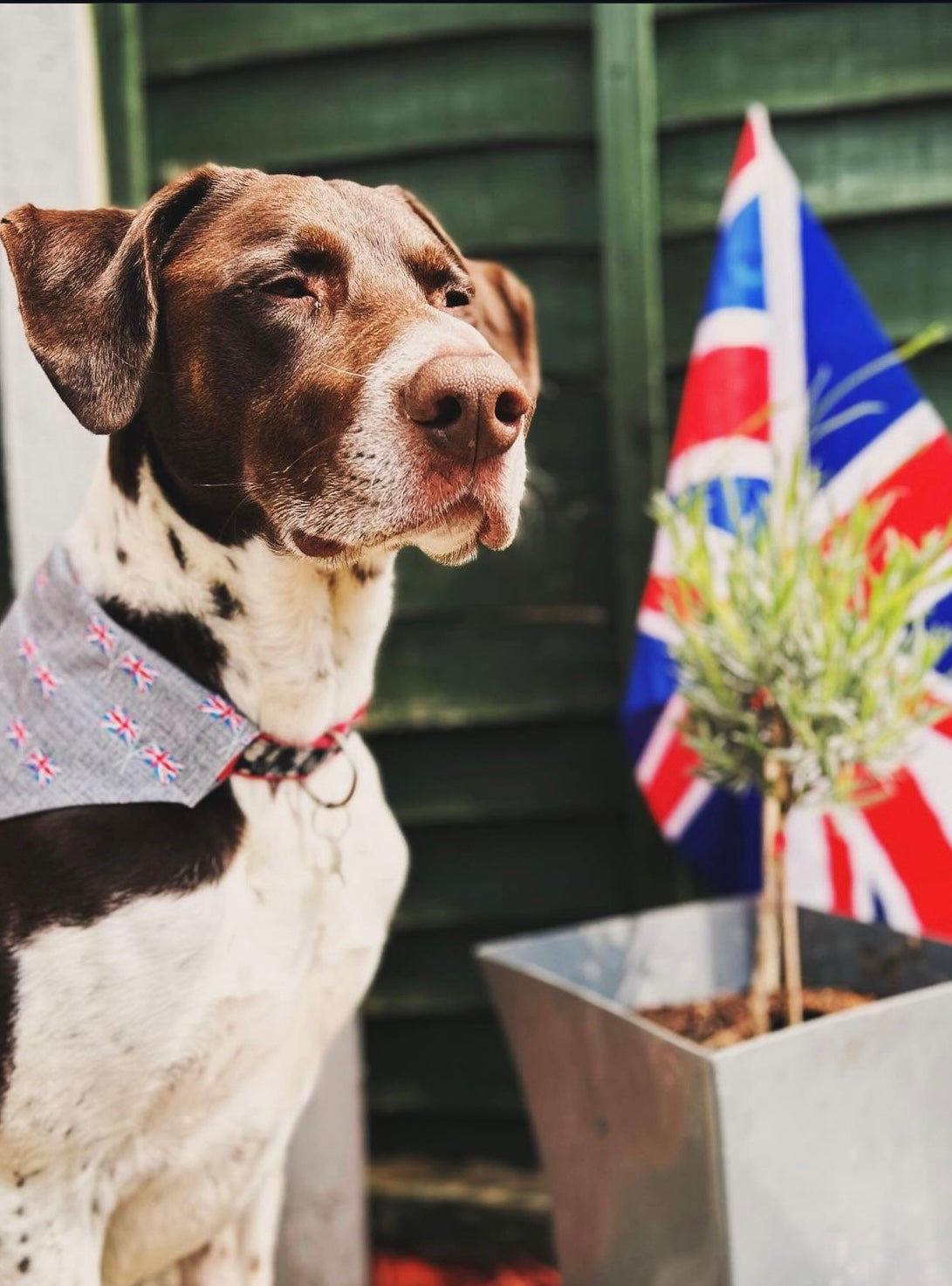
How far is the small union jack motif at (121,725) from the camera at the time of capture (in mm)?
1288

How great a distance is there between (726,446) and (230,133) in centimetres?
106

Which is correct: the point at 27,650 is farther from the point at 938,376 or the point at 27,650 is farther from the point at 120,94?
the point at 938,376

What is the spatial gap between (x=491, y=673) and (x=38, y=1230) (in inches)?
48.4

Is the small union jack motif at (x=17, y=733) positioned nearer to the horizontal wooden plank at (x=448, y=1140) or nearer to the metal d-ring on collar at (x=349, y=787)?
the metal d-ring on collar at (x=349, y=787)

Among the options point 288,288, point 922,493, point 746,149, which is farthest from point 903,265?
point 288,288

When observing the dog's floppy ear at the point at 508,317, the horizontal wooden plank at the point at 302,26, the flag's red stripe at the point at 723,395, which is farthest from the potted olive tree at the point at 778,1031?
the horizontal wooden plank at the point at 302,26

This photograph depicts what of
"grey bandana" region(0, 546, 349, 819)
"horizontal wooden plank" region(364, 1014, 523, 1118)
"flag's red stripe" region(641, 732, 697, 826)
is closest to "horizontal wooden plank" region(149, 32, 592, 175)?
"flag's red stripe" region(641, 732, 697, 826)

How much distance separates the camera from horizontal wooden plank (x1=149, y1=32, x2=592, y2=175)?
7.10 ft

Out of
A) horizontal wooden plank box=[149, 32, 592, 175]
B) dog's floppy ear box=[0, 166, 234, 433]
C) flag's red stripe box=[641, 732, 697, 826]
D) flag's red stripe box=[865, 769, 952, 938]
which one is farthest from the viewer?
horizontal wooden plank box=[149, 32, 592, 175]

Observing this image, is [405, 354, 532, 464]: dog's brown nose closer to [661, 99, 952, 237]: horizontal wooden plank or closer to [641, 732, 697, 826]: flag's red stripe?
[641, 732, 697, 826]: flag's red stripe

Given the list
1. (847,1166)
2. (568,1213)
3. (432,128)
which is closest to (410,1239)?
(568,1213)

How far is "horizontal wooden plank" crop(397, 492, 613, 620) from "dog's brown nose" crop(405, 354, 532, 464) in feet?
3.33

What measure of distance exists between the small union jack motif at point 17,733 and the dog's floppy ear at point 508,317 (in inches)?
29.4

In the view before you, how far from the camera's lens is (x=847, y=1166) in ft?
4.96
